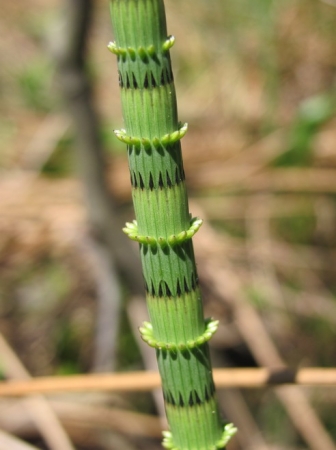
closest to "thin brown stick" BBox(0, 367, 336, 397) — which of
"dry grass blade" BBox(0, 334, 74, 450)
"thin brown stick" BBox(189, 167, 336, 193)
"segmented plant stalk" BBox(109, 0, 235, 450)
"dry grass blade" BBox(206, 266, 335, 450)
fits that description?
"segmented plant stalk" BBox(109, 0, 235, 450)

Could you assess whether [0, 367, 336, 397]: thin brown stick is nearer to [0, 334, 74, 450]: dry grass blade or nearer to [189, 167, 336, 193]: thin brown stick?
[0, 334, 74, 450]: dry grass blade

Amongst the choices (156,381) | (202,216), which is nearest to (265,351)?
(202,216)

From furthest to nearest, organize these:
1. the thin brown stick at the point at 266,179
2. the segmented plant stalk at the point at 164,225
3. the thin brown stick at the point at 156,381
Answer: the thin brown stick at the point at 266,179, the thin brown stick at the point at 156,381, the segmented plant stalk at the point at 164,225

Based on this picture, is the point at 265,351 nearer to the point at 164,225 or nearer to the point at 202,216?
the point at 202,216

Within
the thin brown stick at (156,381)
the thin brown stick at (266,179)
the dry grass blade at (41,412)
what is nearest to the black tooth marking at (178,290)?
the thin brown stick at (156,381)

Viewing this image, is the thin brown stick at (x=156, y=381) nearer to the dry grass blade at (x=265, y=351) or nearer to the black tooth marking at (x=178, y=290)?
the black tooth marking at (x=178, y=290)

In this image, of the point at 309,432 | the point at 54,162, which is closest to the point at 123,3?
the point at 309,432
